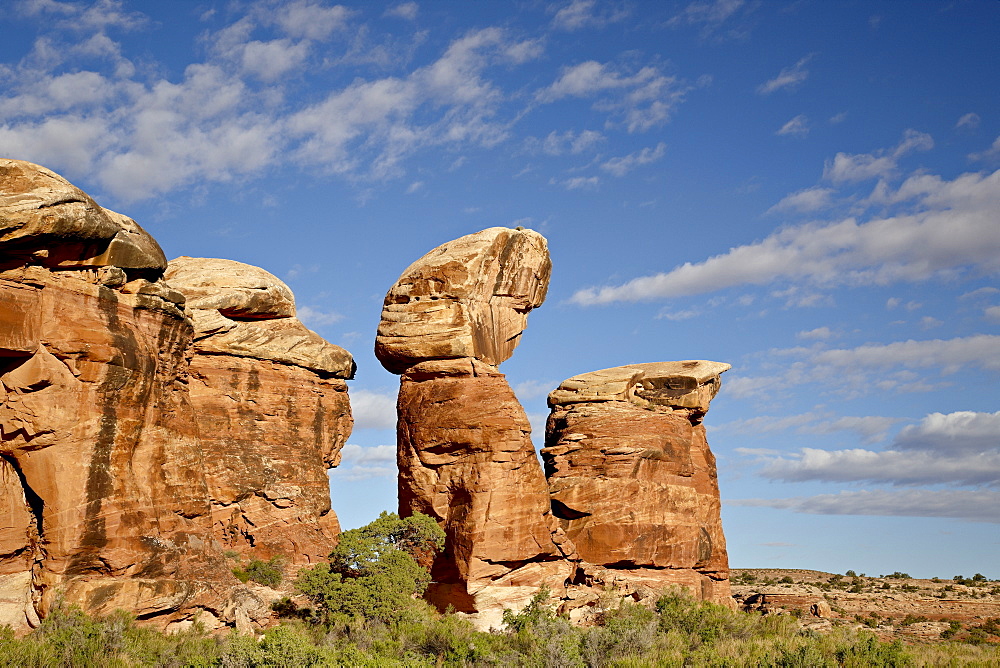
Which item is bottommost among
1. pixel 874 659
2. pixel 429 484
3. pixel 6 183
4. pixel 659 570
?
pixel 874 659

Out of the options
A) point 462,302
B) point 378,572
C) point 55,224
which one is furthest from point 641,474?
point 55,224

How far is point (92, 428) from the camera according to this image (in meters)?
23.7

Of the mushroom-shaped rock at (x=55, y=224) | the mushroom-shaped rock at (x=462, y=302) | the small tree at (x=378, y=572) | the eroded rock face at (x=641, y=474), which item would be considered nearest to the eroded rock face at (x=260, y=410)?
the small tree at (x=378, y=572)

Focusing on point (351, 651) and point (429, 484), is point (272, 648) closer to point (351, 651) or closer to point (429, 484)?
point (351, 651)

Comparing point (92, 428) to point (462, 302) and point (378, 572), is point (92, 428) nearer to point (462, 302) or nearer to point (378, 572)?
point (378, 572)

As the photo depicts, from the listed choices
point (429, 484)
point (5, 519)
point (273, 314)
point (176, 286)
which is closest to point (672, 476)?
point (429, 484)

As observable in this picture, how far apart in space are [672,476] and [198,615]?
69.7ft

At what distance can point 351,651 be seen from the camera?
24.8m

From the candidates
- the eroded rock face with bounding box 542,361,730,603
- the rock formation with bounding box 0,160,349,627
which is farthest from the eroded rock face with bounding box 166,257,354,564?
the eroded rock face with bounding box 542,361,730,603

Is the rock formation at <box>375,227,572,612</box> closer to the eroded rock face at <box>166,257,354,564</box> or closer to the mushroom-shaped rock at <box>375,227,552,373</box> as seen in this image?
the mushroom-shaped rock at <box>375,227,552,373</box>

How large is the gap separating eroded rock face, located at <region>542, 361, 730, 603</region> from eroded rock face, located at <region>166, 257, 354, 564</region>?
A: 9219mm

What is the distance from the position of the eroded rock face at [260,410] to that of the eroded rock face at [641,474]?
30.2 ft

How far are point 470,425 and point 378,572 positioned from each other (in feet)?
19.3

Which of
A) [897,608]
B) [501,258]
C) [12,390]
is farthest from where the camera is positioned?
[897,608]
